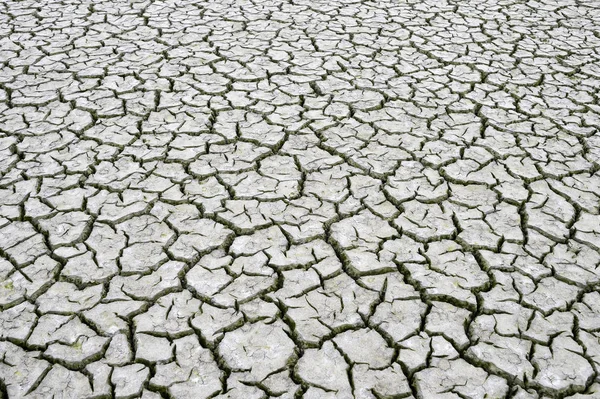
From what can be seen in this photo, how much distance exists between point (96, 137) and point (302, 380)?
6.29 feet

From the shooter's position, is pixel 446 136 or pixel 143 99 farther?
pixel 143 99

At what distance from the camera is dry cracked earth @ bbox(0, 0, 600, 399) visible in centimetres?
193

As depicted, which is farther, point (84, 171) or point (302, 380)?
point (84, 171)

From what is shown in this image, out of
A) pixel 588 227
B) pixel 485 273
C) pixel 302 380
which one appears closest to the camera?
pixel 302 380

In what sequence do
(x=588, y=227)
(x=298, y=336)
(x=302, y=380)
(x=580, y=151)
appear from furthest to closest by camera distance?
(x=580, y=151), (x=588, y=227), (x=298, y=336), (x=302, y=380)

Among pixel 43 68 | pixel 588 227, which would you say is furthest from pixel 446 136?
pixel 43 68

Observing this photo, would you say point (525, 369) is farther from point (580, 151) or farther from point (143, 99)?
point (143, 99)

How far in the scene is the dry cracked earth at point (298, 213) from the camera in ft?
6.33

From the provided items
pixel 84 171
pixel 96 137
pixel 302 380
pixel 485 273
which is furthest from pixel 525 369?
pixel 96 137

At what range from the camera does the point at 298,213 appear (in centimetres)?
263

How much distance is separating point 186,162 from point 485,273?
5.01ft

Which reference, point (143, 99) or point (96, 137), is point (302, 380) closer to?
point (96, 137)

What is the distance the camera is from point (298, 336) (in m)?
2.02

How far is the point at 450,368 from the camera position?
191 cm
